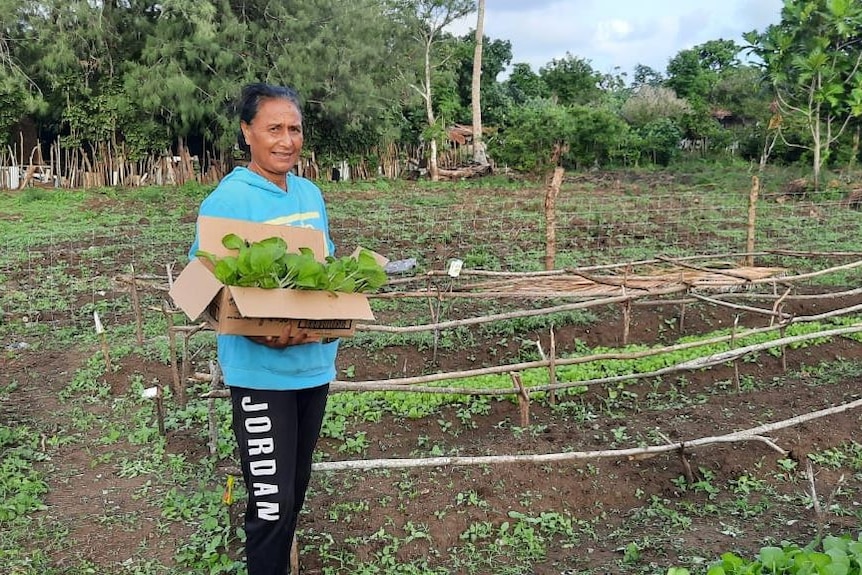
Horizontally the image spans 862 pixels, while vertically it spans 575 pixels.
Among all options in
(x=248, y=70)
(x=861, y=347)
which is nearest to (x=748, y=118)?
(x=248, y=70)

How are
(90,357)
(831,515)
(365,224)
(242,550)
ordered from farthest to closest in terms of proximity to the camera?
(365,224) < (90,357) < (831,515) < (242,550)

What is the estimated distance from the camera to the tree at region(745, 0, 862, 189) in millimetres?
13852

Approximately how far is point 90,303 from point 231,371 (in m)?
5.45

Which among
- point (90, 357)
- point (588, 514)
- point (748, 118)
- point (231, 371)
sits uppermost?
point (748, 118)

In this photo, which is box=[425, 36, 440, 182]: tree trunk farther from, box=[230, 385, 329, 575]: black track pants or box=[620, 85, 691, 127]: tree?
box=[230, 385, 329, 575]: black track pants

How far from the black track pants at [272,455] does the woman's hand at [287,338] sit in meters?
0.17

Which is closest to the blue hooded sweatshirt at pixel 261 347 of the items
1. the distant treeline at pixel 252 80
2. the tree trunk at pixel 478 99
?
the distant treeline at pixel 252 80

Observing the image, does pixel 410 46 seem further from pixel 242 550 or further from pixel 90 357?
pixel 242 550

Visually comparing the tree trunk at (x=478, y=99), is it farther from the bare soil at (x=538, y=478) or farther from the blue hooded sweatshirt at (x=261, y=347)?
the blue hooded sweatshirt at (x=261, y=347)

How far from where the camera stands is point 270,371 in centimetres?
214

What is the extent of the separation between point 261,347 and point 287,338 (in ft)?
0.40

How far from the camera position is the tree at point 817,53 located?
13852 millimetres

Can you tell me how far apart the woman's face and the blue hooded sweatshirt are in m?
0.05

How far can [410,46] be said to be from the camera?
926 inches
